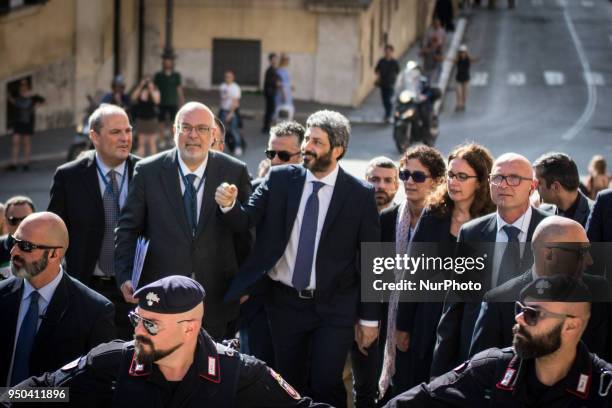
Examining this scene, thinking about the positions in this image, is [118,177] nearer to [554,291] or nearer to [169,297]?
[169,297]

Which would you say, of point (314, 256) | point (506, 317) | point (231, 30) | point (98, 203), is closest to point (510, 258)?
point (506, 317)

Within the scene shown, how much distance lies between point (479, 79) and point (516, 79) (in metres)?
1.20

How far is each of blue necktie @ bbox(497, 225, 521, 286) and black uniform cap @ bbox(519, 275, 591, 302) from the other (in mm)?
1745

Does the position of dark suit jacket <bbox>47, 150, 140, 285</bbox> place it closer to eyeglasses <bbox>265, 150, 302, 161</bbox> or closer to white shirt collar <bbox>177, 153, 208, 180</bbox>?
white shirt collar <bbox>177, 153, 208, 180</bbox>

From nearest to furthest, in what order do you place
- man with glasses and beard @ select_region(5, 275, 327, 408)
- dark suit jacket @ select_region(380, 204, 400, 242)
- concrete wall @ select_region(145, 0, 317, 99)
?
1. man with glasses and beard @ select_region(5, 275, 327, 408)
2. dark suit jacket @ select_region(380, 204, 400, 242)
3. concrete wall @ select_region(145, 0, 317, 99)

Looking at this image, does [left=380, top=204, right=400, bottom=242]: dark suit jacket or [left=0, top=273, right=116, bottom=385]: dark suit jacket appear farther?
[left=380, top=204, right=400, bottom=242]: dark suit jacket

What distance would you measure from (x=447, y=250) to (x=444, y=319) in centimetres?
59

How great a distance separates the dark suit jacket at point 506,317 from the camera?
274 inches

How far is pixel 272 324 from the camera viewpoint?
827cm

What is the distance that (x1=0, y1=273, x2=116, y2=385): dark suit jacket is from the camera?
684 centimetres

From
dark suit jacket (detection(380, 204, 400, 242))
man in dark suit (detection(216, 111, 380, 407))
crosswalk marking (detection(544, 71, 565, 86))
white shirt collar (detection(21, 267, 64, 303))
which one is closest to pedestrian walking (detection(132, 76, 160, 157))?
dark suit jacket (detection(380, 204, 400, 242))

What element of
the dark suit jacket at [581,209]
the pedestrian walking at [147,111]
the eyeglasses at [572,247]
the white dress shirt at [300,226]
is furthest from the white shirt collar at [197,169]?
the pedestrian walking at [147,111]

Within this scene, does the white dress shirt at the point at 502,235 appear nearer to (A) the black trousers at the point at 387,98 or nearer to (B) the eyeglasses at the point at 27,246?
(B) the eyeglasses at the point at 27,246

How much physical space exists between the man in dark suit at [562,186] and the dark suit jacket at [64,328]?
11.9 ft
